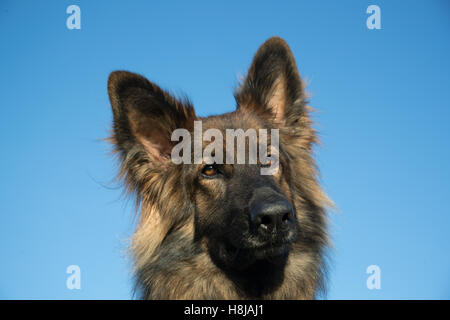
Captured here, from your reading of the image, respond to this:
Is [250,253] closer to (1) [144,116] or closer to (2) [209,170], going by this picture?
(2) [209,170]

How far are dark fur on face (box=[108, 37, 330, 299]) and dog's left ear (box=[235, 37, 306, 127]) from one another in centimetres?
2

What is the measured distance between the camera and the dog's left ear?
7.61 metres

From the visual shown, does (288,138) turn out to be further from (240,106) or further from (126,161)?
(126,161)

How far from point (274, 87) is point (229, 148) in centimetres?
175

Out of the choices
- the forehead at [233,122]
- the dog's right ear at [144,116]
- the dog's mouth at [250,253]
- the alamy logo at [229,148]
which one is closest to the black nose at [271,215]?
the dog's mouth at [250,253]

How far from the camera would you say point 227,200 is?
6.39m

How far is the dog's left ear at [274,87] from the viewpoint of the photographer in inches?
300

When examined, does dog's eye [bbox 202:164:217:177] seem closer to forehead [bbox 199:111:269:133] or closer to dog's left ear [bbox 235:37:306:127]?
forehead [bbox 199:111:269:133]

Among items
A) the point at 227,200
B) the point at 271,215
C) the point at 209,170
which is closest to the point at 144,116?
the point at 209,170

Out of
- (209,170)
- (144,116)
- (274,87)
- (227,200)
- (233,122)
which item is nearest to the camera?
(227,200)

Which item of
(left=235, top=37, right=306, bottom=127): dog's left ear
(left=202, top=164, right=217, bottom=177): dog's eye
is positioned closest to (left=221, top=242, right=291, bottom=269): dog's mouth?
(left=202, top=164, right=217, bottom=177): dog's eye

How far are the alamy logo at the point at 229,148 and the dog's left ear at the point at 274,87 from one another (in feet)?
2.37

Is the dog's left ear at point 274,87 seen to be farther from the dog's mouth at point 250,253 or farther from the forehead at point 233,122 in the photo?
the dog's mouth at point 250,253

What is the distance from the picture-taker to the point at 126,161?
7051 mm
